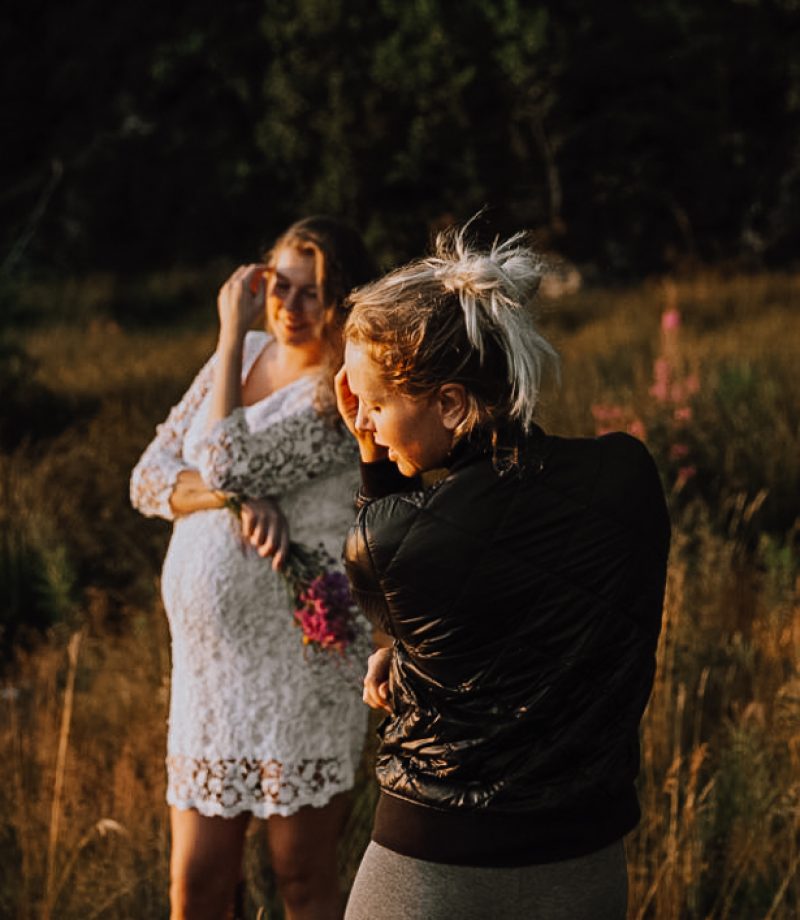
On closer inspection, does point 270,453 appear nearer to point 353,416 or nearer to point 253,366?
point 253,366

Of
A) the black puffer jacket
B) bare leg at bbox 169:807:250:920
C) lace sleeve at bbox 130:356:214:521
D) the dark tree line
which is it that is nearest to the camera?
the black puffer jacket

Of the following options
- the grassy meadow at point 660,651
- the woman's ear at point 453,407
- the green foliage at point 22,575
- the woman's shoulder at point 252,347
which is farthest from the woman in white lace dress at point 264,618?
the green foliage at point 22,575

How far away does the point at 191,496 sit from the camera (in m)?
2.95

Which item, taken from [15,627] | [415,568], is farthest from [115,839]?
[15,627]

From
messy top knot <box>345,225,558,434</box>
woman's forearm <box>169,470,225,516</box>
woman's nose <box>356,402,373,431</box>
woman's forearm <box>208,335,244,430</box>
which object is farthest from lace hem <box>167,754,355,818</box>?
messy top knot <box>345,225,558,434</box>

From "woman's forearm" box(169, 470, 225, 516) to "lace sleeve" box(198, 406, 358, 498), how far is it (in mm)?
68

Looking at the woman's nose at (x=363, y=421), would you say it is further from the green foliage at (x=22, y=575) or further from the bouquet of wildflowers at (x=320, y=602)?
the green foliage at (x=22, y=575)

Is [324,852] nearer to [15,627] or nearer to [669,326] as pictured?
[15,627]

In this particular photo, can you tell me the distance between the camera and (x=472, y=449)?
1.69 m

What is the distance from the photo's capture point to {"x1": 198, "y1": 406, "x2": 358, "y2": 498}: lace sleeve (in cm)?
281

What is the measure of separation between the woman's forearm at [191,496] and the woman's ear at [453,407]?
127 cm

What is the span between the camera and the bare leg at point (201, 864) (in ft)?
9.09

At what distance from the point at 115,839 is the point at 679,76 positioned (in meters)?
14.5

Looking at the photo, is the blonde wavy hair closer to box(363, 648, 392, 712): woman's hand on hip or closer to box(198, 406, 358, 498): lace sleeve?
box(198, 406, 358, 498): lace sleeve
